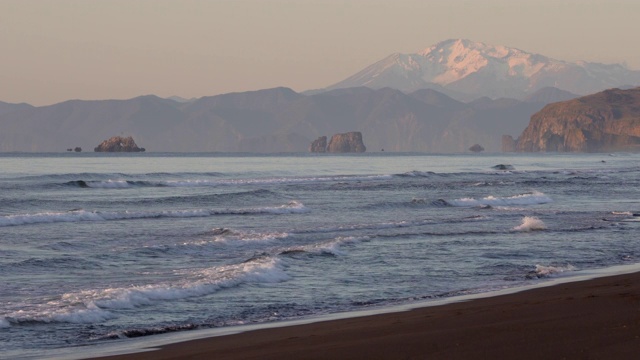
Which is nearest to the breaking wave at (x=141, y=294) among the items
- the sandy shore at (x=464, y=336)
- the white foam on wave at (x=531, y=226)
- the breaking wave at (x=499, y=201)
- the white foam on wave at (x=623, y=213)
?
the sandy shore at (x=464, y=336)

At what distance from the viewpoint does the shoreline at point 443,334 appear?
8570 millimetres

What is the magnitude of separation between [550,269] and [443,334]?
24.0 ft

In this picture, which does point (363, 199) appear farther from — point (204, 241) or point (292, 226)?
point (204, 241)

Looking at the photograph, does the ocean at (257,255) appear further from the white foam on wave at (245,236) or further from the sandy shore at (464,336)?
the sandy shore at (464,336)

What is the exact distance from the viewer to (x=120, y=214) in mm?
30141

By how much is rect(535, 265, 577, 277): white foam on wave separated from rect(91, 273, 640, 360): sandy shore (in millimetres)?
3864

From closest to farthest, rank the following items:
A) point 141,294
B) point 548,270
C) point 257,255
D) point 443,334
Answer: point 443,334 → point 141,294 → point 548,270 → point 257,255

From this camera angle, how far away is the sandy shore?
845cm

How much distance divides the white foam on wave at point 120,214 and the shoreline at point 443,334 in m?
17.3

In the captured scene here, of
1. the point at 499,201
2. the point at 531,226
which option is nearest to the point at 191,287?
the point at 531,226

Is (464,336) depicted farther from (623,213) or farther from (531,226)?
(623,213)

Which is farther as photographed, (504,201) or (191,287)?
(504,201)

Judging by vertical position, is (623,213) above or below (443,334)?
below

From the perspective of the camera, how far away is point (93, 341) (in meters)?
10.7
